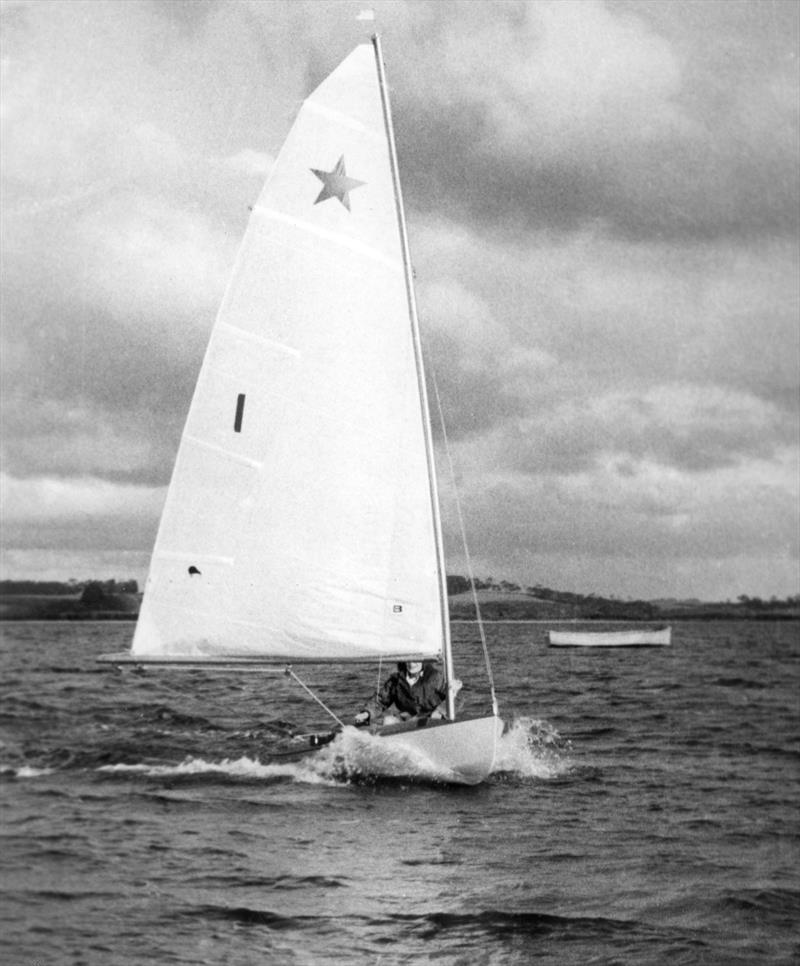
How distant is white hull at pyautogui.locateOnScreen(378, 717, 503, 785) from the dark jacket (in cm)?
44

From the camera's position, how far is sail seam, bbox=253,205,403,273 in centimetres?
1048

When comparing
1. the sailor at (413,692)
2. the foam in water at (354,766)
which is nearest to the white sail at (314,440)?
the sailor at (413,692)

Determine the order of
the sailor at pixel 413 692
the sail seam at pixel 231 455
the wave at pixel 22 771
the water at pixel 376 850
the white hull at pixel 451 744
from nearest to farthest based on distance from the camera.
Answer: the water at pixel 376 850 → the wave at pixel 22 771 → the white hull at pixel 451 744 → the sail seam at pixel 231 455 → the sailor at pixel 413 692

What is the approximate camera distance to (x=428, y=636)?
1043cm

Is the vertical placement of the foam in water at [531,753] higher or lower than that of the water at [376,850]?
higher

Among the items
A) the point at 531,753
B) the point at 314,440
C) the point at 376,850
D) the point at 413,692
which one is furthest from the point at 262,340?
the point at 531,753

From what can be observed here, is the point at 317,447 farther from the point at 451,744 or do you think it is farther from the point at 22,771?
the point at 22,771

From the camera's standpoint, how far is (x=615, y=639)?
1535 inches

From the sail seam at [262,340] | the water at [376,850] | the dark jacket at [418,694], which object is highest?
the sail seam at [262,340]

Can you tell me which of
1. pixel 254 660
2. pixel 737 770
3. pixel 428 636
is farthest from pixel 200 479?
pixel 737 770

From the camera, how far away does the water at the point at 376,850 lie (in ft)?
23.8

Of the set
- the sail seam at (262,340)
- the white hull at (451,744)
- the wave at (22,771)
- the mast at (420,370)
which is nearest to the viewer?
the wave at (22,771)

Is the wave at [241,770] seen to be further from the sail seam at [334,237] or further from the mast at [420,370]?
the sail seam at [334,237]

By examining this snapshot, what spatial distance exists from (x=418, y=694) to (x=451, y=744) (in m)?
0.75
